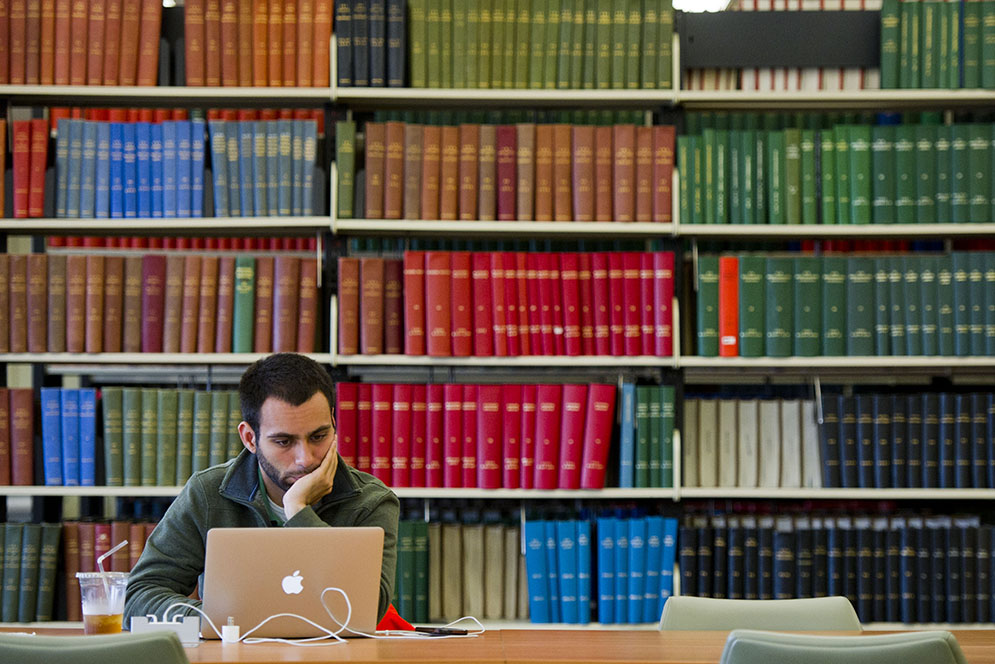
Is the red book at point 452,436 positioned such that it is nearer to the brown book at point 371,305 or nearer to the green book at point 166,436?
the brown book at point 371,305

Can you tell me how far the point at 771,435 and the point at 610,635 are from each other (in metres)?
1.43

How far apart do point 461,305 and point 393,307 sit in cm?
20

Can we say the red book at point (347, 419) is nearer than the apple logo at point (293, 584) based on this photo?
No

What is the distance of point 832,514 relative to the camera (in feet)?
10.3

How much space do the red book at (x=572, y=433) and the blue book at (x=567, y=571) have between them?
12 cm

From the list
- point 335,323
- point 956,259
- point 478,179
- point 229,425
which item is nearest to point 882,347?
point 956,259

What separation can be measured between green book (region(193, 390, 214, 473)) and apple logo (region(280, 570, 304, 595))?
143 centimetres

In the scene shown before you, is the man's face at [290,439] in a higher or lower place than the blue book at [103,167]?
lower

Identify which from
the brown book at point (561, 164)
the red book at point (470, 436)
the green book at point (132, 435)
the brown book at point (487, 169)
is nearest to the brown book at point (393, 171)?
the brown book at point (487, 169)

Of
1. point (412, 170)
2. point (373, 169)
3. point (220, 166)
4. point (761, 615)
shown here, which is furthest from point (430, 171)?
point (761, 615)

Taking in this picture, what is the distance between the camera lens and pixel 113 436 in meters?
2.97

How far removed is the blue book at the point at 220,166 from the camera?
3010mm

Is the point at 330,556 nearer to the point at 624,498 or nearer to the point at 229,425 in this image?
the point at 229,425

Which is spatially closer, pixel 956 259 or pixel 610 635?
pixel 610 635
